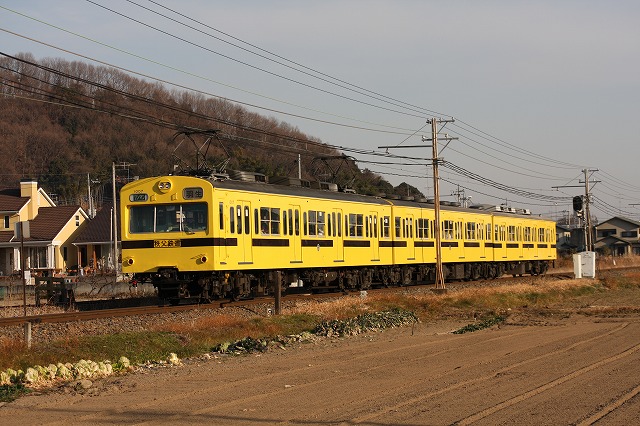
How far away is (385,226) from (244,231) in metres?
10.5

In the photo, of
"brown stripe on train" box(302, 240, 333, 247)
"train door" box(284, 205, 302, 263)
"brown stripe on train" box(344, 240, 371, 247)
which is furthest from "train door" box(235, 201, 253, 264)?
"brown stripe on train" box(344, 240, 371, 247)

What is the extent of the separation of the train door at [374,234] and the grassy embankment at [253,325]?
2.04 m

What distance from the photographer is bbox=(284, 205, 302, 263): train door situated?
27219 millimetres

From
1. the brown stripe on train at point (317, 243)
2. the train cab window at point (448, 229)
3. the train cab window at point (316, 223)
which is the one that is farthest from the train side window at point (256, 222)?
the train cab window at point (448, 229)

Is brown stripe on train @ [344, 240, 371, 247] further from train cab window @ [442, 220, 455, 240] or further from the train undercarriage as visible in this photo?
train cab window @ [442, 220, 455, 240]

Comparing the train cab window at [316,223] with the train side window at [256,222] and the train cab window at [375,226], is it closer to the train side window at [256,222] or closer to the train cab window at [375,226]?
the train side window at [256,222]

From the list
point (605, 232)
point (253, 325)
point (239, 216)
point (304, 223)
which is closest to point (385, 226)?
point (304, 223)

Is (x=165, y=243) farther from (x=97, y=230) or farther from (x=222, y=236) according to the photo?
(x=97, y=230)

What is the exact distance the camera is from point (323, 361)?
15242 millimetres

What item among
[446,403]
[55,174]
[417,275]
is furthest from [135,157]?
[446,403]

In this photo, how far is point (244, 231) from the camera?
81.3 ft

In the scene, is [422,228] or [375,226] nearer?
[375,226]

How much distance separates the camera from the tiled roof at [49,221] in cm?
6081

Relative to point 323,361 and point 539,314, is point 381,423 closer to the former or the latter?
point 323,361
